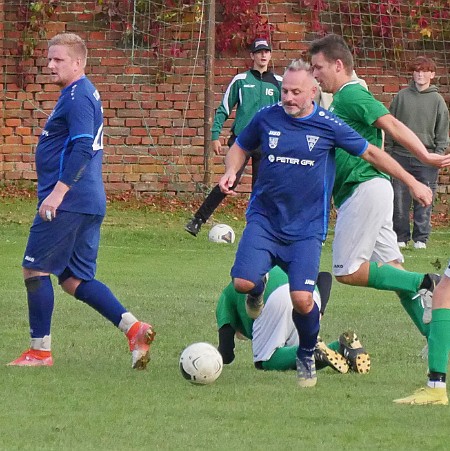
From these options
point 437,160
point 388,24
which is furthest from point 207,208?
point 437,160

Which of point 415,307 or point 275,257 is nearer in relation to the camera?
point 275,257

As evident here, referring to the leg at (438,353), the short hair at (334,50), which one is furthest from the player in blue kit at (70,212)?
the leg at (438,353)

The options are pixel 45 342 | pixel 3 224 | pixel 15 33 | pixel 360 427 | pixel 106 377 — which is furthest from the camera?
pixel 15 33

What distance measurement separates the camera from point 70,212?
742cm

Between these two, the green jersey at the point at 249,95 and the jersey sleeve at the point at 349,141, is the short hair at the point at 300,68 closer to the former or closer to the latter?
the jersey sleeve at the point at 349,141

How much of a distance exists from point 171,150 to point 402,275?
10.3 metres

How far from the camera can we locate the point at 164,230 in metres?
15.7

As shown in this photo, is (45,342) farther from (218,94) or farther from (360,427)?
(218,94)

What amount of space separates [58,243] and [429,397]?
7.92 ft

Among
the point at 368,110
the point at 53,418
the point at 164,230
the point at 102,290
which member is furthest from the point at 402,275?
the point at 164,230

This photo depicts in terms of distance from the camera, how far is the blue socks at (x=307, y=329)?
684 centimetres

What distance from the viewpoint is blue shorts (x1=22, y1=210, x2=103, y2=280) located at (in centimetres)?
739

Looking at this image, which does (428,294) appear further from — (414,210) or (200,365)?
(414,210)

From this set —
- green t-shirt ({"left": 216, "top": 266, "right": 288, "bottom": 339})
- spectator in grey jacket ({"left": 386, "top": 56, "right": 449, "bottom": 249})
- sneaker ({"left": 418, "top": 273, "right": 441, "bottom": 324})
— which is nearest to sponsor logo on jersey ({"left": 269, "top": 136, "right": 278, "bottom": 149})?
green t-shirt ({"left": 216, "top": 266, "right": 288, "bottom": 339})
